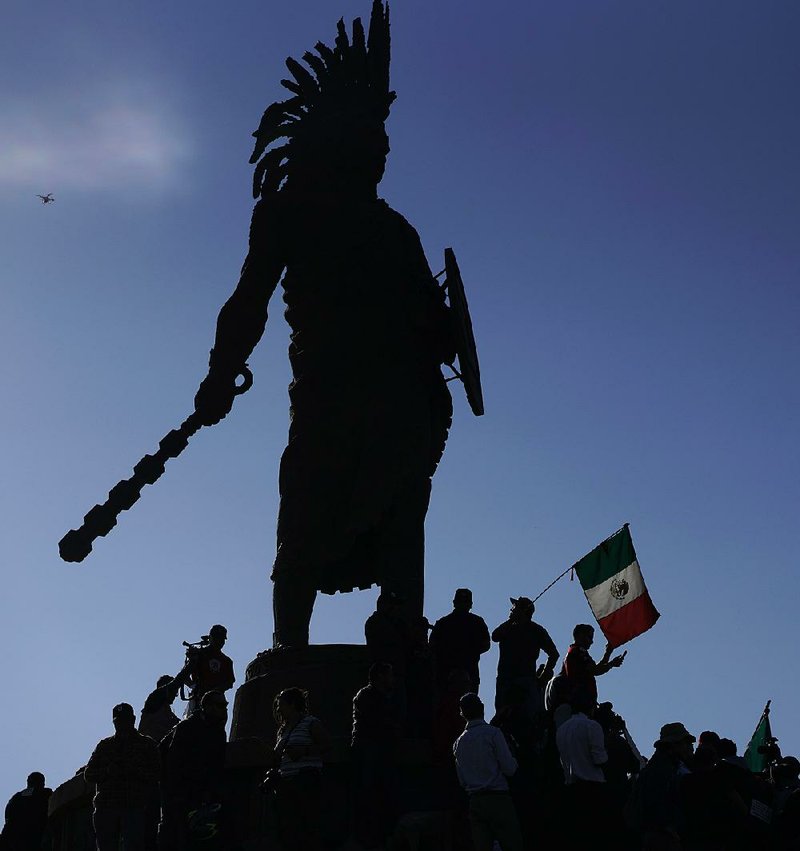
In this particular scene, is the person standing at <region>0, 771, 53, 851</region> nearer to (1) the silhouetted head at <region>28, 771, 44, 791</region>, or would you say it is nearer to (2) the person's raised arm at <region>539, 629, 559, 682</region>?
(1) the silhouetted head at <region>28, 771, 44, 791</region>

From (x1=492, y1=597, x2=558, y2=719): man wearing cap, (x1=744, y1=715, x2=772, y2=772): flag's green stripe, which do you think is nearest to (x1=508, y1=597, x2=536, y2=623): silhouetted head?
(x1=492, y1=597, x2=558, y2=719): man wearing cap

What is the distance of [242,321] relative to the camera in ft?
51.1

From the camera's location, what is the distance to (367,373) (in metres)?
14.9

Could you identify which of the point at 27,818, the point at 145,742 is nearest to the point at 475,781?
the point at 145,742

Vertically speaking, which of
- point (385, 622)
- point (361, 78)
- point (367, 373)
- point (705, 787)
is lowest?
point (705, 787)

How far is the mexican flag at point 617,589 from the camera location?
53.3 feet

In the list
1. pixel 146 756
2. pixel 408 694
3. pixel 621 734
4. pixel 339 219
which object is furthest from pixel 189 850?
pixel 339 219

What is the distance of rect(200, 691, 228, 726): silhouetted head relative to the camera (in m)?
10.9

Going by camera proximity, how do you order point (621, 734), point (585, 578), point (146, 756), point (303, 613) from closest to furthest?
point (146, 756) < point (621, 734) < point (303, 613) < point (585, 578)

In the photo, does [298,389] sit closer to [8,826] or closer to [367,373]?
[367,373]

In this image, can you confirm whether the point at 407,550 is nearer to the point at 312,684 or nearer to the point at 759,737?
the point at 312,684

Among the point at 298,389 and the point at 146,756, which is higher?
the point at 298,389

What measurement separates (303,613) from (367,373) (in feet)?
7.17

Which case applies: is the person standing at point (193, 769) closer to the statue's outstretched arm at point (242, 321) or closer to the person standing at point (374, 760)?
the person standing at point (374, 760)
